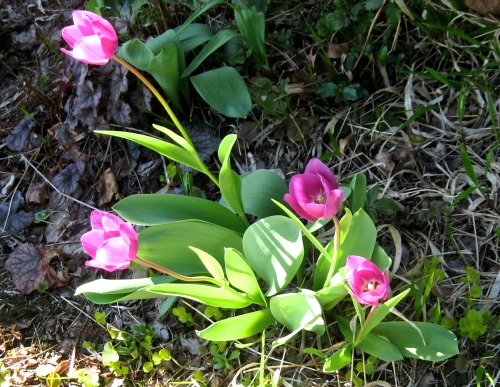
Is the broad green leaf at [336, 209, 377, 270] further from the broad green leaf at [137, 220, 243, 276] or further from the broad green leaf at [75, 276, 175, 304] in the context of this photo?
the broad green leaf at [75, 276, 175, 304]

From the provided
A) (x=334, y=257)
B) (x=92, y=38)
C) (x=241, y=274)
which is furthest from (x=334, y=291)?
(x=92, y=38)

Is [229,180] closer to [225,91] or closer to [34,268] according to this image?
[225,91]

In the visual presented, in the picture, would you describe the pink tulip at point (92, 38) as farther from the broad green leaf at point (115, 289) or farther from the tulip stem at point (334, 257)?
the tulip stem at point (334, 257)

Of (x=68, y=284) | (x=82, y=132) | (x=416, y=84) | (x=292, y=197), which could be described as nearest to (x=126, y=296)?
(x=292, y=197)

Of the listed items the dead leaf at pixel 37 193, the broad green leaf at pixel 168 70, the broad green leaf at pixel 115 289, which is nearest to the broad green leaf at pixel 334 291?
the broad green leaf at pixel 115 289

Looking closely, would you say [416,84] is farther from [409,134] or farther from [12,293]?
[12,293]
